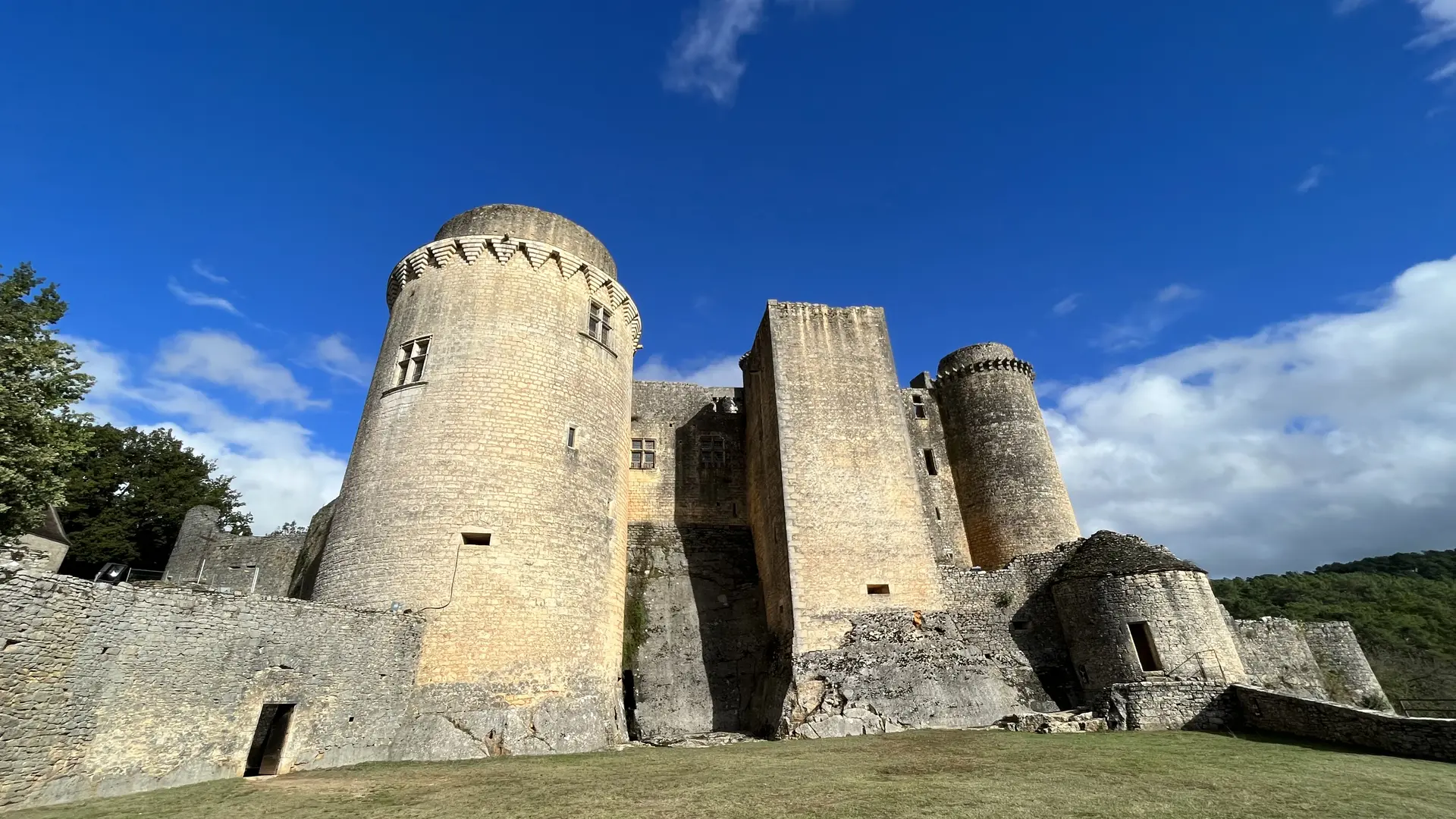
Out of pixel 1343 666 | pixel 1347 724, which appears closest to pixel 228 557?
pixel 1347 724

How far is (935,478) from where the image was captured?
70.7 feet

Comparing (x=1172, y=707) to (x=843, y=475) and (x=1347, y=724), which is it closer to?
(x=1347, y=724)

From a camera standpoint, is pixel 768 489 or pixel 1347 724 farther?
pixel 768 489

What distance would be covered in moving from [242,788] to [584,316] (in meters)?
11.1

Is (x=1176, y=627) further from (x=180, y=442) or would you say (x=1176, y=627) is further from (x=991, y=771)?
(x=180, y=442)

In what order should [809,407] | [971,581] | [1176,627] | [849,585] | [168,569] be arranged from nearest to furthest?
[1176,627]
[849,585]
[971,581]
[809,407]
[168,569]

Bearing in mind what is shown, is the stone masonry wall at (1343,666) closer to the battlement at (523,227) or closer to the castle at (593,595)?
the castle at (593,595)

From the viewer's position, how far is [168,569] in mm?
21312

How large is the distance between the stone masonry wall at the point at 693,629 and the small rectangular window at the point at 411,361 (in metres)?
7.97

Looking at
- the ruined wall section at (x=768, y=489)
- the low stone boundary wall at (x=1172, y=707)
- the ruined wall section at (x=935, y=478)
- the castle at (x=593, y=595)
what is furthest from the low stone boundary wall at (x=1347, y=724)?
the ruined wall section at (x=768, y=489)

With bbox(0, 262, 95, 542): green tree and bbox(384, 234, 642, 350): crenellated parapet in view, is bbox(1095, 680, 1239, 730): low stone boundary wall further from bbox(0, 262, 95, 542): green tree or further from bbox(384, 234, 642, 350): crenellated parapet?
bbox(0, 262, 95, 542): green tree

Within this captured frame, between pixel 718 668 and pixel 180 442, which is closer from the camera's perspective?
pixel 718 668

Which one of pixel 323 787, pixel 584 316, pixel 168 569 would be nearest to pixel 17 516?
pixel 323 787

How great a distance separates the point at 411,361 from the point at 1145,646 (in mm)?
17964
